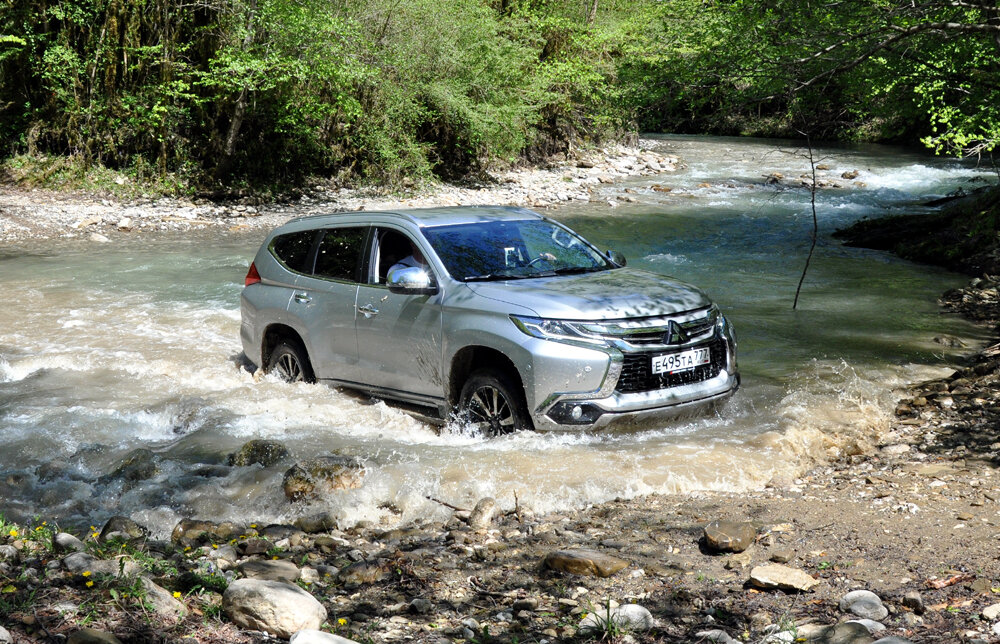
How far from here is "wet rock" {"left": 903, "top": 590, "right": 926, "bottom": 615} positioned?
13.1 feet

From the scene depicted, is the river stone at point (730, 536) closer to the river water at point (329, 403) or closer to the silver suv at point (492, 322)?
the river water at point (329, 403)

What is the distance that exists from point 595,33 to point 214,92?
607 inches

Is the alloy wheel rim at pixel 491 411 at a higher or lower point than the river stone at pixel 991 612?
lower

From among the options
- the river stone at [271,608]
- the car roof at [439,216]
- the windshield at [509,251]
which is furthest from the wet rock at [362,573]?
the car roof at [439,216]

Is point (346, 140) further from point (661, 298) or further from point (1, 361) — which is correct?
point (661, 298)

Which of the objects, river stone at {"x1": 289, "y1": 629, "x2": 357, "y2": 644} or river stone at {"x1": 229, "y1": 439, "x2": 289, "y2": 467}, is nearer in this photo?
river stone at {"x1": 289, "y1": 629, "x2": 357, "y2": 644}

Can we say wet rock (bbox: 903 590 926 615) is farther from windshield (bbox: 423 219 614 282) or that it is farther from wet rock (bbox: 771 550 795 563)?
windshield (bbox: 423 219 614 282)

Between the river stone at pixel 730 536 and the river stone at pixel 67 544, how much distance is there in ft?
10.9

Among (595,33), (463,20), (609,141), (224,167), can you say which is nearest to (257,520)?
(224,167)

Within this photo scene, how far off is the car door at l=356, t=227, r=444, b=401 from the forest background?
5.24 metres

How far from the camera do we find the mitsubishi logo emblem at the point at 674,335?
6520 millimetres

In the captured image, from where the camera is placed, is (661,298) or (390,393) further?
(390,393)

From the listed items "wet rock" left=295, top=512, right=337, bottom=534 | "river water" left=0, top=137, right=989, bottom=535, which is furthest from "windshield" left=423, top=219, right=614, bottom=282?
"wet rock" left=295, top=512, right=337, bottom=534

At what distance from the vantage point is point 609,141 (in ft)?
125
